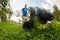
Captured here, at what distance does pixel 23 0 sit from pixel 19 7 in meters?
0.29

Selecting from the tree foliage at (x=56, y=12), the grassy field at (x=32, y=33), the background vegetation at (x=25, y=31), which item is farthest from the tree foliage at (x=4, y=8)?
the tree foliage at (x=56, y=12)

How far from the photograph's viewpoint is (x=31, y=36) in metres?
11.0

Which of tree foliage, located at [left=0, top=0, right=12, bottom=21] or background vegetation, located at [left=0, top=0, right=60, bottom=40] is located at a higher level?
tree foliage, located at [left=0, top=0, right=12, bottom=21]

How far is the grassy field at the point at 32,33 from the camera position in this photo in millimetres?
10906

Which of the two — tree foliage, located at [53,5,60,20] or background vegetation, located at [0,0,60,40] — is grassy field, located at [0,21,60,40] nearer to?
background vegetation, located at [0,0,60,40]

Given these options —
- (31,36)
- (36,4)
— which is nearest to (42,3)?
(36,4)

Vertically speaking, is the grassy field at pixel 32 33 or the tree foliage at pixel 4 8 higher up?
the tree foliage at pixel 4 8

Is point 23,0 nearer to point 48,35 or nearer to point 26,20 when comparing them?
point 26,20

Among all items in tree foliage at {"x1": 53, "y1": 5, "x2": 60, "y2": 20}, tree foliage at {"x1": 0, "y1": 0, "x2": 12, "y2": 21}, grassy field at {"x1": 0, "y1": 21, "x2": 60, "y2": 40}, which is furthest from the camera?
tree foliage at {"x1": 53, "y1": 5, "x2": 60, "y2": 20}

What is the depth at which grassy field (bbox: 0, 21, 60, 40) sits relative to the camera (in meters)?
10.9

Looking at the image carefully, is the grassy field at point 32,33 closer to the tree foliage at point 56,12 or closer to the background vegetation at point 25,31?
the background vegetation at point 25,31

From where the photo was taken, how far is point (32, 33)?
11.1 metres

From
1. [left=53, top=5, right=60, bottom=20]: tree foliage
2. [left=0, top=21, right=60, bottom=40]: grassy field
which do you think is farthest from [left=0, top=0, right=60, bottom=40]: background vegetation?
[left=53, top=5, right=60, bottom=20]: tree foliage

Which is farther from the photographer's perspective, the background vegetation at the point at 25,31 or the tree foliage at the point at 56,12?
the tree foliage at the point at 56,12
